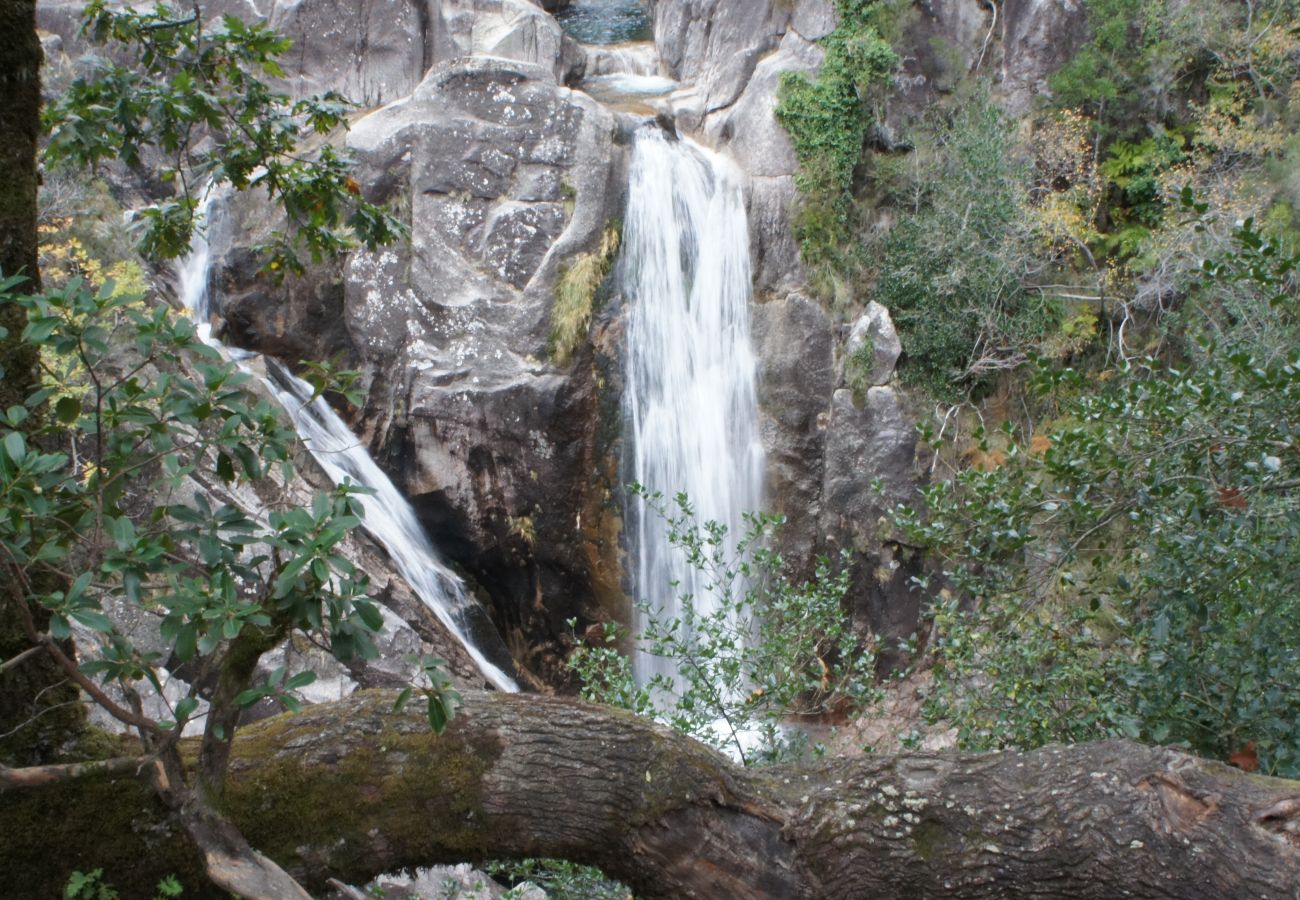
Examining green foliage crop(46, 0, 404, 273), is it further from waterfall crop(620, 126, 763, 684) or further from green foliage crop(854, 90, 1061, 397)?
green foliage crop(854, 90, 1061, 397)

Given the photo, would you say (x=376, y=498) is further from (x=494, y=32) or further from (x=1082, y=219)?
(x=1082, y=219)

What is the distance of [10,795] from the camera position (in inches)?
106

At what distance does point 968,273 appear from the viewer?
12.3 meters

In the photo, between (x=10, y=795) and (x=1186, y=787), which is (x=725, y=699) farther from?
(x=10, y=795)

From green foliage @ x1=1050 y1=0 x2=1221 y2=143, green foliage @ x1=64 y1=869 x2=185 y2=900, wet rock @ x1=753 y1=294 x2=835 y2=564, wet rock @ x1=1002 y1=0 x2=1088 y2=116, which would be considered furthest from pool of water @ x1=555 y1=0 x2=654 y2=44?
green foliage @ x1=64 y1=869 x2=185 y2=900

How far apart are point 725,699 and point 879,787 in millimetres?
2847

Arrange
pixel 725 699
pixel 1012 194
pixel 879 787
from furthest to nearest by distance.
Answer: pixel 1012 194 → pixel 725 699 → pixel 879 787

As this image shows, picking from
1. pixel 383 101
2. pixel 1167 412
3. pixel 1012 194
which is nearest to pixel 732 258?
pixel 1012 194

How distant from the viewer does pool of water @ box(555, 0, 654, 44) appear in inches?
690

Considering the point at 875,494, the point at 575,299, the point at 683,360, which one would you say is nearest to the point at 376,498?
the point at 575,299

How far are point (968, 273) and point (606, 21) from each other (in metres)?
9.22

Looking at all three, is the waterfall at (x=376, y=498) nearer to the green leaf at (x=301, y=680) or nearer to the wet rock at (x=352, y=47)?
the wet rock at (x=352, y=47)

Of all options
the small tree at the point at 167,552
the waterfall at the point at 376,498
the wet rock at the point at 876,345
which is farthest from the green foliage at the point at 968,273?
the small tree at the point at 167,552

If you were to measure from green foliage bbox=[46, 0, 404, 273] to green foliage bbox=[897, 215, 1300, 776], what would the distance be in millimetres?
2984
